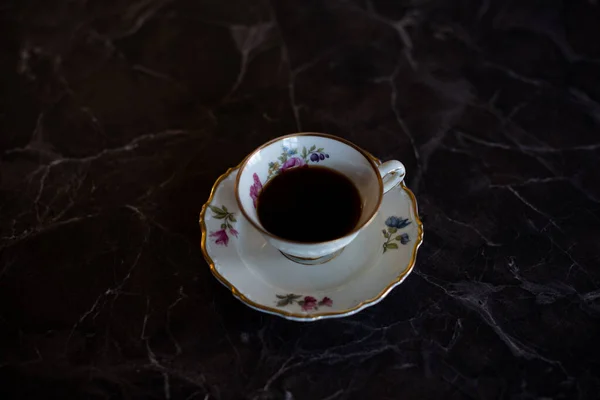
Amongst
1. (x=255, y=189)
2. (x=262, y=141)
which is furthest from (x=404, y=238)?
(x=262, y=141)

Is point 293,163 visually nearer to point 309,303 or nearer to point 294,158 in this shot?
point 294,158

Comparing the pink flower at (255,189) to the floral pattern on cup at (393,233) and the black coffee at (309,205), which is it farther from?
the floral pattern on cup at (393,233)

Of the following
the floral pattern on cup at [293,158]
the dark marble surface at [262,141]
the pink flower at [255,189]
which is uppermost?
the floral pattern on cup at [293,158]

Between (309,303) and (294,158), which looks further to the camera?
(294,158)

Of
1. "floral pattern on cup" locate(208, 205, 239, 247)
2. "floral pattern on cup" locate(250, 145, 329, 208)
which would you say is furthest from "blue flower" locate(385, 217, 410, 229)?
"floral pattern on cup" locate(208, 205, 239, 247)

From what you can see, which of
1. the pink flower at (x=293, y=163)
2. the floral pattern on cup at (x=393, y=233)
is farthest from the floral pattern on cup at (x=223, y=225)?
the floral pattern on cup at (x=393, y=233)

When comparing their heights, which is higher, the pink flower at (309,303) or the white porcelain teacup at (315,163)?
the white porcelain teacup at (315,163)

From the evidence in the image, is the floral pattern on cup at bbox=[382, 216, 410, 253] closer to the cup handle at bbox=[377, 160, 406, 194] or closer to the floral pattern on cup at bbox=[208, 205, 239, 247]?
the cup handle at bbox=[377, 160, 406, 194]
